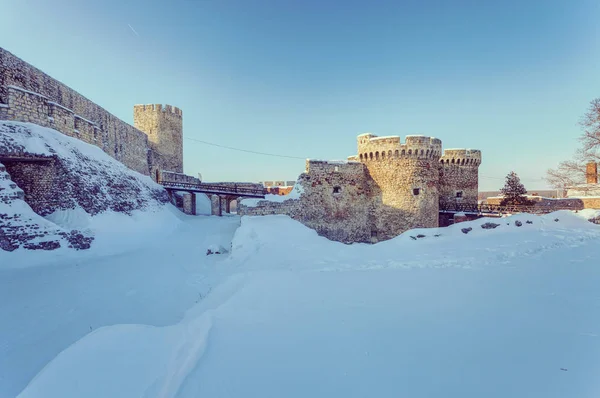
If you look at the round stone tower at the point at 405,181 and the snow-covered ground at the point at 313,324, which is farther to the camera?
the round stone tower at the point at 405,181

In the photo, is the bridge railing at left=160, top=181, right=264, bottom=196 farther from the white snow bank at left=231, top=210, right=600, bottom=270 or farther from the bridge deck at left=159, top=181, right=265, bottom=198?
the white snow bank at left=231, top=210, right=600, bottom=270

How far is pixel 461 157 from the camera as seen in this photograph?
21.3 meters

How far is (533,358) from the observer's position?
246 centimetres

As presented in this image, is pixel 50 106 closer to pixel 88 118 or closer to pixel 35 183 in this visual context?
pixel 35 183

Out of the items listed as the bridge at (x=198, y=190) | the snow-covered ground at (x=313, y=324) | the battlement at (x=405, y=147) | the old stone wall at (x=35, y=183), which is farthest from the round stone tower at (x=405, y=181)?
the old stone wall at (x=35, y=183)

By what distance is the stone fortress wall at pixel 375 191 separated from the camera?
17.0m

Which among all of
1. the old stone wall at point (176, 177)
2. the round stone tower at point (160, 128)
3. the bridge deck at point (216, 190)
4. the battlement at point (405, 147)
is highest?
the round stone tower at point (160, 128)

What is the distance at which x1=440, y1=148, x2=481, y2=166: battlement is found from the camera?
21297mm

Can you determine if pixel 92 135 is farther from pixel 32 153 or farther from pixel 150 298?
pixel 150 298

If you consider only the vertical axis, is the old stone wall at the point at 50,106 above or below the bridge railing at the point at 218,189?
above

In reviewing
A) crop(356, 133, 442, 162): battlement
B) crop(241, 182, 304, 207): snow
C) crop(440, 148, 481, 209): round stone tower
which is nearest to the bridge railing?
crop(241, 182, 304, 207): snow

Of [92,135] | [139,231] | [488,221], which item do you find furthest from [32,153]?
[488,221]

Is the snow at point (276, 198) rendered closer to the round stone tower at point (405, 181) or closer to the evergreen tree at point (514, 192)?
the round stone tower at point (405, 181)

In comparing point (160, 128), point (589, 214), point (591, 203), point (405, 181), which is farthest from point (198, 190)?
point (591, 203)
